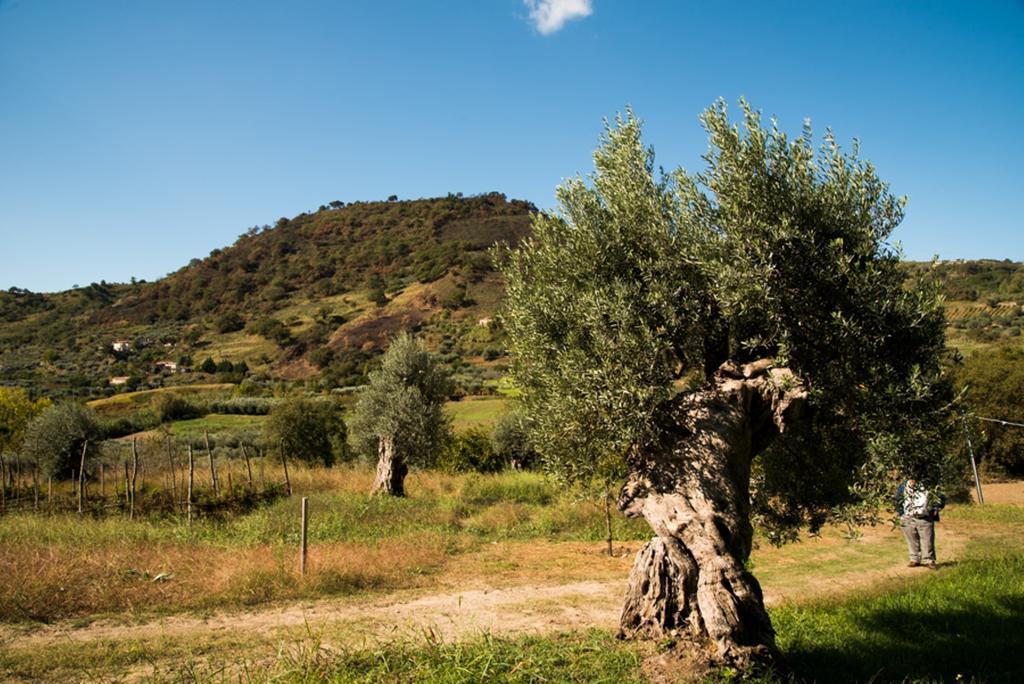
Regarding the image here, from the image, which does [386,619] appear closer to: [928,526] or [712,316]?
[712,316]

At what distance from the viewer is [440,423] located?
2884 centimetres

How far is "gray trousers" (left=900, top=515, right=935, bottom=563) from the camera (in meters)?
15.1

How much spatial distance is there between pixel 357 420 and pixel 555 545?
44.2 feet

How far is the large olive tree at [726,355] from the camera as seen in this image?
8.09 m

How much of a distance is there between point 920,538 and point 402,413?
19611mm

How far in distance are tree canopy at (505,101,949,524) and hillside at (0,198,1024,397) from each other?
4464 centimetres

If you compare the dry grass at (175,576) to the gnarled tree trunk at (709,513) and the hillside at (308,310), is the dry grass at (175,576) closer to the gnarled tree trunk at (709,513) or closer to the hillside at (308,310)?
the gnarled tree trunk at (709,513)

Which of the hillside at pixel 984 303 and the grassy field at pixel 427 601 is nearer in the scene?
the grassy field at pixel 427 601

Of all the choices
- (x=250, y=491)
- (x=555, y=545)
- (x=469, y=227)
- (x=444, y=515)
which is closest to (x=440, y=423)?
(x=444, y=515)

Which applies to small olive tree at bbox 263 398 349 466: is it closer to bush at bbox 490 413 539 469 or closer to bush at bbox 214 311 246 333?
bush at bbox 490 413 539 469

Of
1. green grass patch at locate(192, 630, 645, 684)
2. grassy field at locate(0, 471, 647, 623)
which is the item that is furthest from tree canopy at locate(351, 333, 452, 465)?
green grass patch at locate(192, 630, 645, 684)

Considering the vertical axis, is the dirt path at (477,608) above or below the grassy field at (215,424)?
below

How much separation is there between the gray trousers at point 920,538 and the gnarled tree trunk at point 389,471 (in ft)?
62.7

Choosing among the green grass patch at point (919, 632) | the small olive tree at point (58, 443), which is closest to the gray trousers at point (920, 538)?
the green grass patch at point (919, 632)
